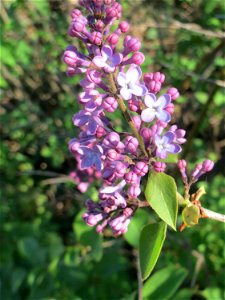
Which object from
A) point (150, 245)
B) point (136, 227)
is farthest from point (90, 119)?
point (136, 227)

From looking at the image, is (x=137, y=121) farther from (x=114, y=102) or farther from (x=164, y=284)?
(x=164, y=284)

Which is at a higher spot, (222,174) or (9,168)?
(222,174)

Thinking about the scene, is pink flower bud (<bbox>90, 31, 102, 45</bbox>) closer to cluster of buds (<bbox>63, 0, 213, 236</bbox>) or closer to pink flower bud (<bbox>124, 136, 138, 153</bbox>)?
cluster of buds (<bbox>63, 0, 213, 236</bbox>)

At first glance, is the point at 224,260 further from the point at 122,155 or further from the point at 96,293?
the point at 122,155

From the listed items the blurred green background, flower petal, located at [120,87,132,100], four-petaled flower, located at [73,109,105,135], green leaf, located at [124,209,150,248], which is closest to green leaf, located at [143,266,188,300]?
the blurred green background

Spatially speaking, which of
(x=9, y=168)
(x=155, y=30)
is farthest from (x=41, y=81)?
(x=155, y=30)

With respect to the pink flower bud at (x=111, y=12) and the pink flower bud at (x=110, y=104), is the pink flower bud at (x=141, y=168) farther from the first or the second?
the pink flower bud at (x=111, y=12)

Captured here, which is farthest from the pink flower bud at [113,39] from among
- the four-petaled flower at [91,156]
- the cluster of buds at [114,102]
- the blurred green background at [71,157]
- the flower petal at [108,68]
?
the blurred green background at [71,157]
